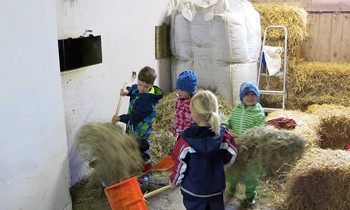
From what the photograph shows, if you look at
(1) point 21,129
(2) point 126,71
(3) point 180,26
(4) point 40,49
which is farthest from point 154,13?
(1) point 21,129

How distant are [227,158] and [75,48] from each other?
1901 millimetres

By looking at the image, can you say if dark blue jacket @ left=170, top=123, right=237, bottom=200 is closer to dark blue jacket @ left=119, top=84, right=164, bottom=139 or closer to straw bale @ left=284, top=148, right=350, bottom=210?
straw bale @ left=284, top=148, right=350, bottom=210

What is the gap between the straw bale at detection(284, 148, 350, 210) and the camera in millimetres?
3021

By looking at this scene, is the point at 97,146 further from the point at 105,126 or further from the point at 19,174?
the point at 19,174

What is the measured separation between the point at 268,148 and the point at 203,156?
1.87ft

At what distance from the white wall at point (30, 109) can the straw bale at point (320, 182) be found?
2.01 metres

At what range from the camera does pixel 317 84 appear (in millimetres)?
6391

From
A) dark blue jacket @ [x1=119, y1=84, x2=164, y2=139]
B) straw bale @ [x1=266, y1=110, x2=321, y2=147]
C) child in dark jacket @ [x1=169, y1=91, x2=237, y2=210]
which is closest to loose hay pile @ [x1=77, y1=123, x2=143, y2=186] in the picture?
dark blue jacket @ [x1=119, y1=84, x2=164, y2=139]

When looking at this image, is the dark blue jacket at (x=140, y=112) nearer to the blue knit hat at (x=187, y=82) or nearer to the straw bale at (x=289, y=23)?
the blue knit hat at (x=187, y=82)

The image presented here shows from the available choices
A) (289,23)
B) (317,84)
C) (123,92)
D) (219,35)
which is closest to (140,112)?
(123,92)

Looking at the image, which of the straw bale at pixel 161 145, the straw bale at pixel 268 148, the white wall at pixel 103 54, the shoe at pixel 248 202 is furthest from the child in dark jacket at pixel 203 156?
the straw bale at pixel 161 145

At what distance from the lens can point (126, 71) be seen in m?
4.56

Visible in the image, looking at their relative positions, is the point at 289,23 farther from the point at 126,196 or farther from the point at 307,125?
the point at 126,196

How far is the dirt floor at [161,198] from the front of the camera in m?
3.38
